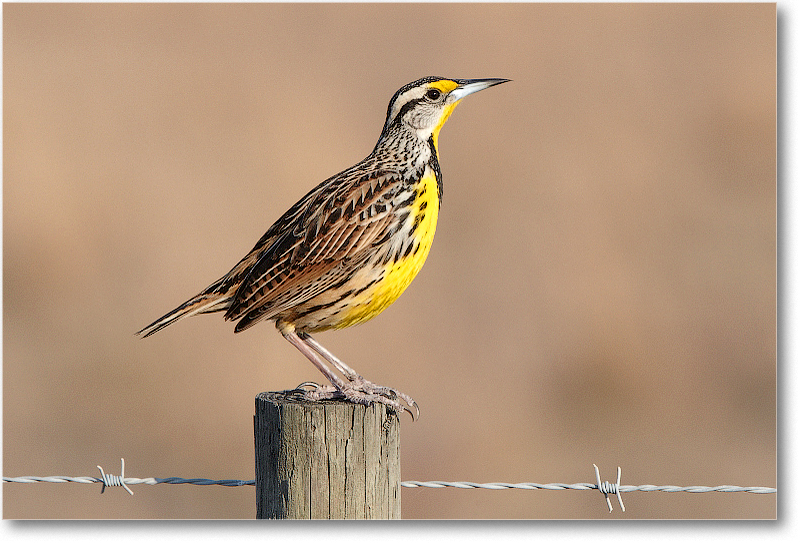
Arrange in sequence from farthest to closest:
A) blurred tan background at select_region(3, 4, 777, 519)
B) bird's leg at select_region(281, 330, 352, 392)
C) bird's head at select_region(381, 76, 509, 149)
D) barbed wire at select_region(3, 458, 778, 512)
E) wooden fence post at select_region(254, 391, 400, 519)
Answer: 1. blurred tan background at select_region(3, 4, 777, 519)
2. bird's head at select_region(381, 76, 509, 149)
3. bird's leg at select_region(281, 330, 352, 392)
4. barbed wire at select_region(3, 458, 778, 512)
5. wooden fence post at select_region(254, 391, 400, 519)

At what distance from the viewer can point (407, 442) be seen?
6.43 m

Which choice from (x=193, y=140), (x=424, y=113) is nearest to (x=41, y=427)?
(x=193, y=140)

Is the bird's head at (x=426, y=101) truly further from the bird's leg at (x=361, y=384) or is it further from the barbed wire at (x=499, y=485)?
the barbed wire at (x=499, y=485)

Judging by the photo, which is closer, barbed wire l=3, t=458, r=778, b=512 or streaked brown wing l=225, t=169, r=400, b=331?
barbed wire l=3, t=458, r=778, b=512

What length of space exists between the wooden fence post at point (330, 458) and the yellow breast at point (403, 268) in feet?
1.89

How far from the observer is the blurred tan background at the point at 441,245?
6023 millimetres

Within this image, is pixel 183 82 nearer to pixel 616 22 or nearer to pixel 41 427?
pixel 41 427

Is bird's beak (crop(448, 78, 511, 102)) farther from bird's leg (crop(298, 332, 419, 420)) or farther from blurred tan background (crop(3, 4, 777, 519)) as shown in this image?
blurred tan background (crop(3, 4, 777, 519))

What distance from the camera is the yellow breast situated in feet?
9.32

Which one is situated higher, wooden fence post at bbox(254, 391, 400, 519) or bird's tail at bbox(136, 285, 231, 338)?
bird's tail at bbox(136, 285, 231, 338)

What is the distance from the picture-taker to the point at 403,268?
9.38 feet

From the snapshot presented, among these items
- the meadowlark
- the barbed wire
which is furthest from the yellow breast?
the barbed wire

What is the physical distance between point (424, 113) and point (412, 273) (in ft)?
1.90

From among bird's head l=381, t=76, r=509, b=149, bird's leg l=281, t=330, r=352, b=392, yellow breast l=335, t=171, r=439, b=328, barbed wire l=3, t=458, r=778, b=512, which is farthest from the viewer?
bird's head l=381, t=76, r=509, b=149
